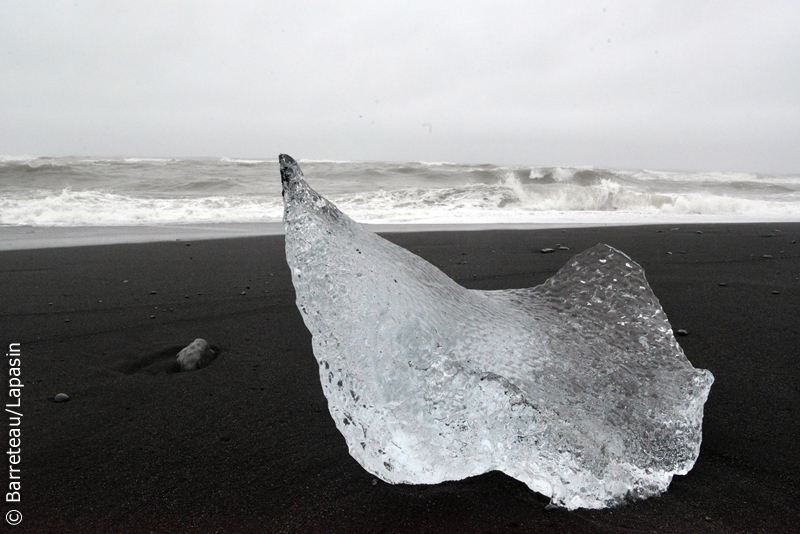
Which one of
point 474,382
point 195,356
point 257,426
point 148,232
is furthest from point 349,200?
point 474,382

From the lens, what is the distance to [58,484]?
1.43m

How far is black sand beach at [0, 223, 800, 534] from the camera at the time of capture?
4.24ft

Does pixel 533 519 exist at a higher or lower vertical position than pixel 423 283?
lower

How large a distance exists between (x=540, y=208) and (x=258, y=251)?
788cm

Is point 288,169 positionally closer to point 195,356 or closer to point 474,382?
point 474,382

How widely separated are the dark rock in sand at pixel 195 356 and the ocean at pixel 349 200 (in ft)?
20.9

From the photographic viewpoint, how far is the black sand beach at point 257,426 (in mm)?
1291

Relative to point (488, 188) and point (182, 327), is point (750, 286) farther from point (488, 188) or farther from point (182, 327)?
point (488, 188)

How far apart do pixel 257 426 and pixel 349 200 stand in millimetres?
10505

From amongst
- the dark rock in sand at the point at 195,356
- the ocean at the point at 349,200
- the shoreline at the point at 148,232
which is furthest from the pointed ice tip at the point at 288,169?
the ocean at the point at 349,200

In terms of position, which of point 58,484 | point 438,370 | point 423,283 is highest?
point 423,283

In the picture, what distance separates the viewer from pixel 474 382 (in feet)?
4.26

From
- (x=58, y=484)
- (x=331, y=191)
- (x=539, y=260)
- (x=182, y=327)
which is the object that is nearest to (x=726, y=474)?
(x=58, y=484)

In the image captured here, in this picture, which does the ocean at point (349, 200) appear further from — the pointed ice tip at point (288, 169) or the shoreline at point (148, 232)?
the pointed ice tip at point (288, 169)
